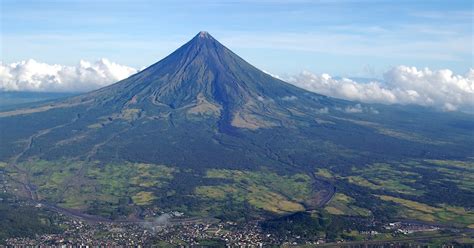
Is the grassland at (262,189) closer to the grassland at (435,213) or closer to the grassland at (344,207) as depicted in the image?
the grassland at (344,207)

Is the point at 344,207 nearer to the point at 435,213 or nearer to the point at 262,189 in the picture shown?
the point at 435,213

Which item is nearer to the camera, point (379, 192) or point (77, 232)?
point (77, 232)

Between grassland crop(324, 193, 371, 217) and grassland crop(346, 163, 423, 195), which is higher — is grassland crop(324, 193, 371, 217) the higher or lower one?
the lower one

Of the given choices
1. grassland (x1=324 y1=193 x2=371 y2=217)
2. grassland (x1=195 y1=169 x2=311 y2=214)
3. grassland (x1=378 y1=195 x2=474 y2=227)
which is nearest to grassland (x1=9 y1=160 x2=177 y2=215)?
grassland (x1=195 y1=169 x2=311 y2=214)

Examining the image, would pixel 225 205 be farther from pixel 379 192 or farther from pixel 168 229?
pixel 379 192

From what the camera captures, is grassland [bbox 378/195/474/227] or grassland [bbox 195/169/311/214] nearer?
grassland [bbox 378/195/474/227]

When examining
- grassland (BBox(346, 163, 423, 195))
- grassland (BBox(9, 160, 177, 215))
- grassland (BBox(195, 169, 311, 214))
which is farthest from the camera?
grassland (BBox(346, 163, 423, 195))

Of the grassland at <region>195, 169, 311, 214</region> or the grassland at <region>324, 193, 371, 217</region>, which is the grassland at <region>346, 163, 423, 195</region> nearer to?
the grassland at <region>195, 169, 311, 214</region>

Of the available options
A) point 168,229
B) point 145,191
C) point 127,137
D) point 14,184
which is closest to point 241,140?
point 127,137

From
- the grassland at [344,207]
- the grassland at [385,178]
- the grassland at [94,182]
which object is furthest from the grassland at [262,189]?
the grassland at [385,178]

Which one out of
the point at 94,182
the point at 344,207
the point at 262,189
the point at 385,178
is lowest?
the point at 94,182

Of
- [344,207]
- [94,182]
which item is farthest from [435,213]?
[94,182]
